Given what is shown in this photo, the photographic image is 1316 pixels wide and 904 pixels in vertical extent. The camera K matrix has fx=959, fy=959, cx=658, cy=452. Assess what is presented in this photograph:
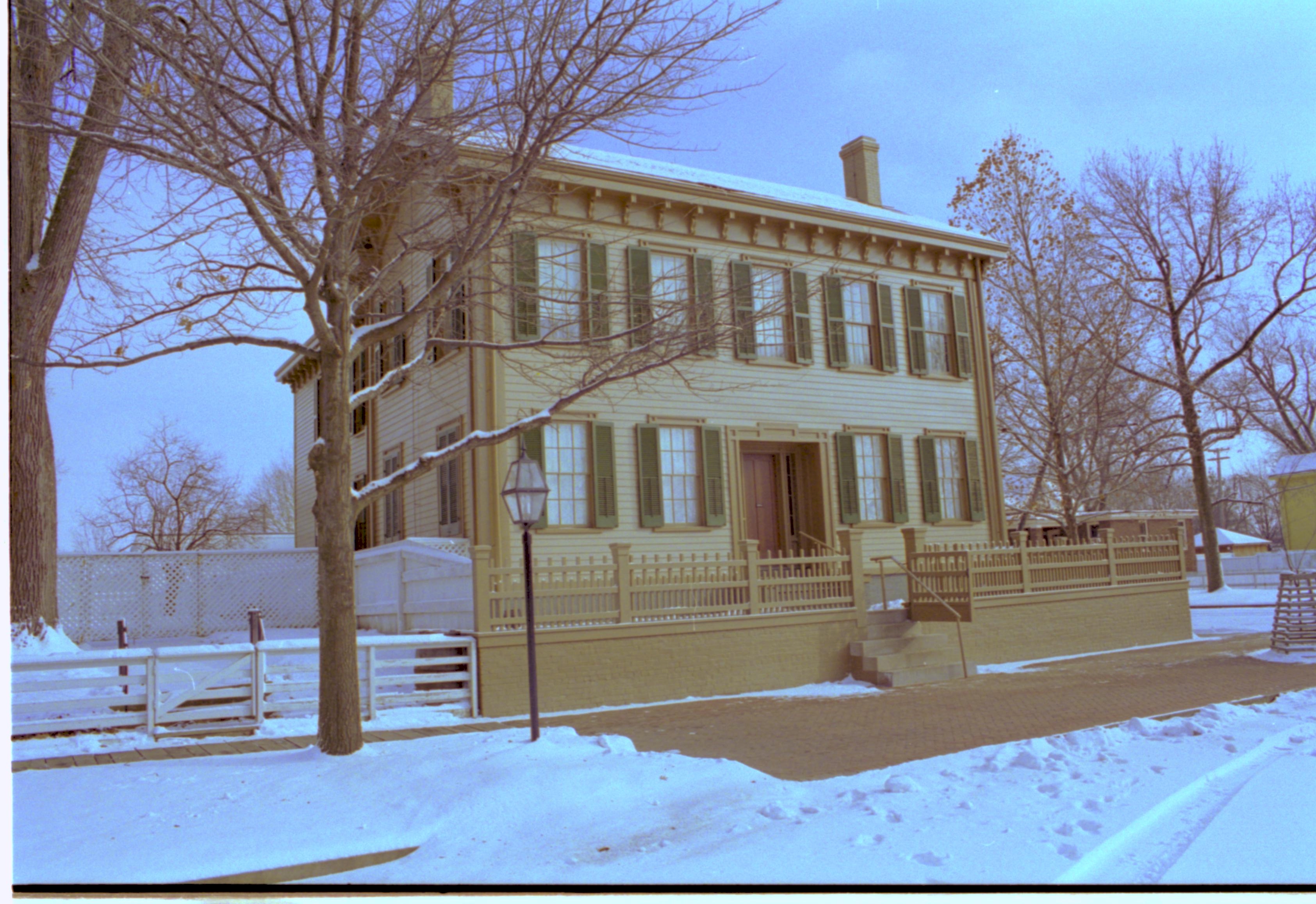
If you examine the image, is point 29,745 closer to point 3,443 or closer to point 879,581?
point 3,443

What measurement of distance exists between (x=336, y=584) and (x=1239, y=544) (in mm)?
54913

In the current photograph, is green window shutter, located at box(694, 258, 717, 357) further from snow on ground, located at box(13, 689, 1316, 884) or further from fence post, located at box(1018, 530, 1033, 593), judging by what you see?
fence post, located at box(1018, 530, 1033, 593)

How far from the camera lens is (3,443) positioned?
13.9 ft

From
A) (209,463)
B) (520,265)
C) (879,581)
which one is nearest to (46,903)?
(520,265)

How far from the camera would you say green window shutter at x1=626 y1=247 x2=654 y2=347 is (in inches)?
456

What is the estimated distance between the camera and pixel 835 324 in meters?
15.7

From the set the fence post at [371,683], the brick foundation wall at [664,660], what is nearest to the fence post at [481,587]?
the brick foundation wall at [664,660]

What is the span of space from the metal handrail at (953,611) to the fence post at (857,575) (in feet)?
1.46

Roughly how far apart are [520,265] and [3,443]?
20.0ft

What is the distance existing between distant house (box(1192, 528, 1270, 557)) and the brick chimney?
3679 centimetres

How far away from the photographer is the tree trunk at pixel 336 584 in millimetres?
7113

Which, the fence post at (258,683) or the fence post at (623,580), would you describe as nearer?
the fence post at (258,683)

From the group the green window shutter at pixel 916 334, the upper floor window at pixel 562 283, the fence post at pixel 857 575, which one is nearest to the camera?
the upper floor window at pixel 562 283

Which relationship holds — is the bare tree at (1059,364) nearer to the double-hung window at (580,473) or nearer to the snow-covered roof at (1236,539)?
the double-hung window at (580,473)
